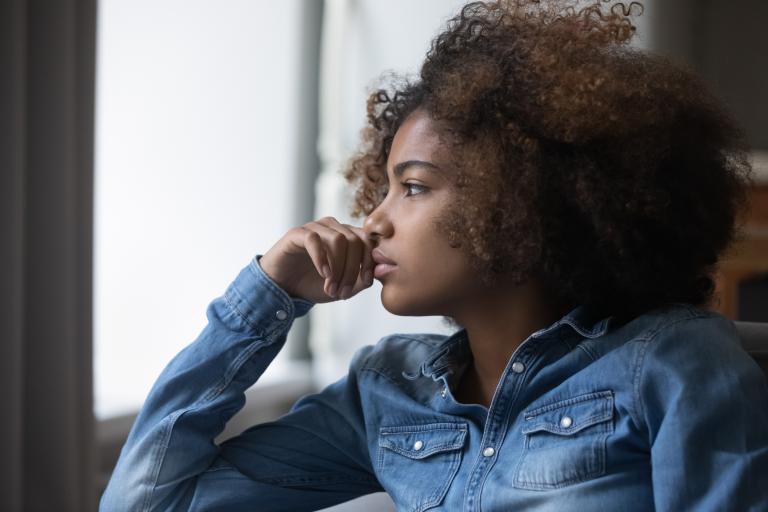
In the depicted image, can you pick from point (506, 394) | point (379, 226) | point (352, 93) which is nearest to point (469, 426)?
point (506, 394)

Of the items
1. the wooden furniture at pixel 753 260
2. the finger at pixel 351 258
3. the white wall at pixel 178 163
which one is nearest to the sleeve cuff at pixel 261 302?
the finger at pixel 351 258

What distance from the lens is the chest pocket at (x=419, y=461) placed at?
113 cm

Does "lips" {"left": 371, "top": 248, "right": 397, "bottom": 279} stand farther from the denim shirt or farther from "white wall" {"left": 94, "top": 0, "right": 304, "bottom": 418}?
"white wall" {"left": 94, "top": 0, "right": 304, "bottom": 418}

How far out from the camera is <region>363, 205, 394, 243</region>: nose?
1.20 meters

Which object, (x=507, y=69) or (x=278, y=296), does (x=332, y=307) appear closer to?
(x=278, y=296)

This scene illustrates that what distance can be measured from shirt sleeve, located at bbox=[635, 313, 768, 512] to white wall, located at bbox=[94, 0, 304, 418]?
1.45 meters

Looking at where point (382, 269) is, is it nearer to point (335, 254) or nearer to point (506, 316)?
point (335, 254)

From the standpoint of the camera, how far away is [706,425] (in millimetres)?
888

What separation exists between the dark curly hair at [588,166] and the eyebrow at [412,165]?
1.2 inches

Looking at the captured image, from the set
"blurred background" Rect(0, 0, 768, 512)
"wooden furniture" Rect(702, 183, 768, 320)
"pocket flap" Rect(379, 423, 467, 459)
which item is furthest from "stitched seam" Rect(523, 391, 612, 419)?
"wooden furniture" Rect(702, 183, 768, 320)

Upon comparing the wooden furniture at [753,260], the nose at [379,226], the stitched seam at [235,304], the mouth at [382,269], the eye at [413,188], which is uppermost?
the eye at [413,188]

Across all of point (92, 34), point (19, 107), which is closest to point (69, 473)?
point (19, 107)

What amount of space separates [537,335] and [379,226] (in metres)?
0.26

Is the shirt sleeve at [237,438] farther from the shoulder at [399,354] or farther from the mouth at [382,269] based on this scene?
the mouth at [382,269]
